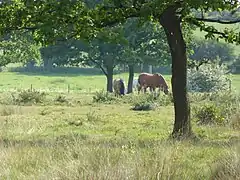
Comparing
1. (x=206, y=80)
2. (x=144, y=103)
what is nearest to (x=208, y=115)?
(x=144, y=103)

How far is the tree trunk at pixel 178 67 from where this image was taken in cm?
1527

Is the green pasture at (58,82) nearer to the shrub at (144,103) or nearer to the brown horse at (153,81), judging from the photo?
the brown horse at (153,81)

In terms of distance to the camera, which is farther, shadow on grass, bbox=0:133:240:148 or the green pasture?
the green pasture

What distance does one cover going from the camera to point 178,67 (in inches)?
614

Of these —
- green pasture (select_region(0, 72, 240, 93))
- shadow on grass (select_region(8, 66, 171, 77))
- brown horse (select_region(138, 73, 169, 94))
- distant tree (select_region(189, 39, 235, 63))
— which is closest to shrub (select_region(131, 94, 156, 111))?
brown horse (select_region(138, 73, 169, 94))

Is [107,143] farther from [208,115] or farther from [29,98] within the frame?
[29,98]

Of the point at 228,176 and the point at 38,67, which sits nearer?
the point at 228,176

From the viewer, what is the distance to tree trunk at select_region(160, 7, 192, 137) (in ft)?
50.1

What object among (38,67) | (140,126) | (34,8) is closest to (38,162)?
(34,8)

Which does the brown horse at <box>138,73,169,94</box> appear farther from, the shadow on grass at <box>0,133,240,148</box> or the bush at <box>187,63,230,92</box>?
the shadow on grass at <box>0,133,240,148</box>

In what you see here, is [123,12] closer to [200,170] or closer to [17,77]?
[200,170]

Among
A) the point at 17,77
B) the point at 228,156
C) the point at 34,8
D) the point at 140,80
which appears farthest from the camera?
the point at 17,77

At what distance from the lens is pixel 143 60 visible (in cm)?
5797

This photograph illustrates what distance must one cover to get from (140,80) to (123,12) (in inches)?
1457
